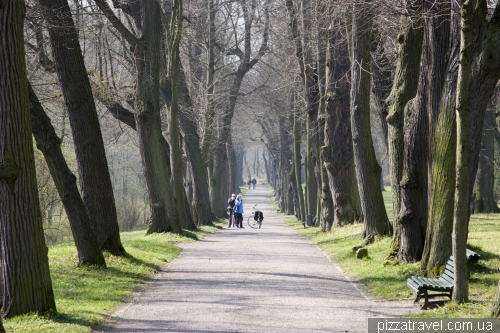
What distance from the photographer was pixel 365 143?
19812 millimetres

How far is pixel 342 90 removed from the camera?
87.2ft

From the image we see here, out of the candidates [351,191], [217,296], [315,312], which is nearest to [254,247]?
[351,191]

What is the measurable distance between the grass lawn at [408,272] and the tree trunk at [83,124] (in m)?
5.32

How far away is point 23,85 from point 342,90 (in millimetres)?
18100

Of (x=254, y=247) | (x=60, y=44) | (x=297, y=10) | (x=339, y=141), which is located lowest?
(x=254, y=247)

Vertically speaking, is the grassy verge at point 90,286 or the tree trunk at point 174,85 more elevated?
the tree trunk at point 174,85

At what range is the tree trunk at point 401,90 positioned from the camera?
1562cm

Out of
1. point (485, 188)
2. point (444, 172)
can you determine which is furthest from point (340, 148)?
point (444, 172)

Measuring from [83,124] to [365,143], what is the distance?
749 centimetres

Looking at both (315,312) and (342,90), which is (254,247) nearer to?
(342,90)

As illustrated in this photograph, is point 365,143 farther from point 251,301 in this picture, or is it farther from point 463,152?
point 463,152

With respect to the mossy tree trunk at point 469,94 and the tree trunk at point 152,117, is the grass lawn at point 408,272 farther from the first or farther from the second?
the tree trunk at point 152,117

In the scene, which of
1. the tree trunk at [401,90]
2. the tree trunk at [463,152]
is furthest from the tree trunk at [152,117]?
the tree trunk at [463,152]

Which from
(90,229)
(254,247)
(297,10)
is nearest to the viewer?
(90,229)
